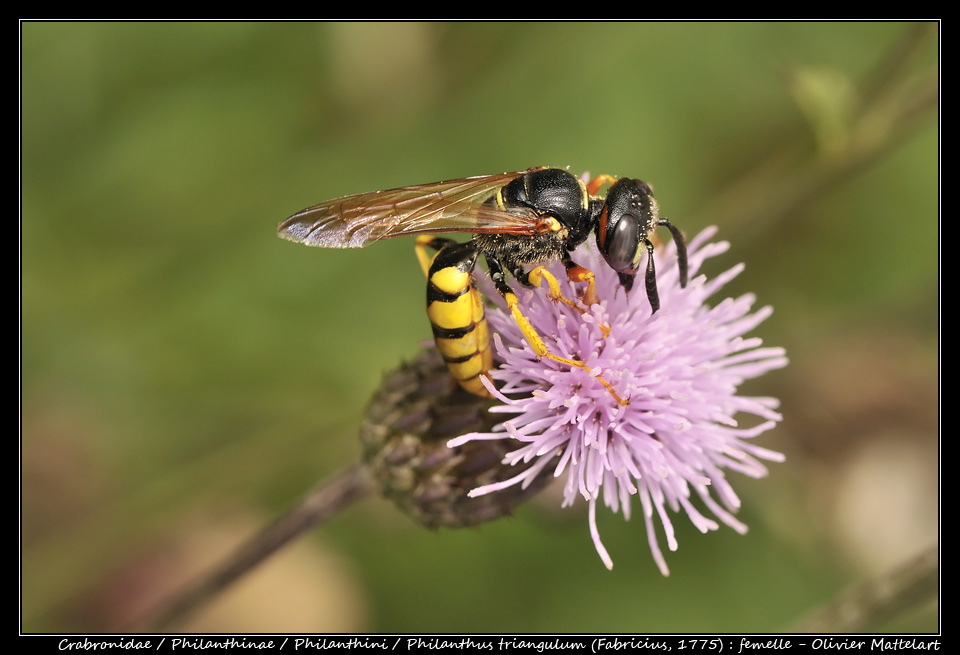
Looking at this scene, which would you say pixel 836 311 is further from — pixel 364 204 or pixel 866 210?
pixel 364 204

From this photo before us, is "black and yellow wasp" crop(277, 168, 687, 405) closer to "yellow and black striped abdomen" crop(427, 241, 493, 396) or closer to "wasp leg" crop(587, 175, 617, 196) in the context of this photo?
"yellow and black striped abdomen" crop(427, 241, 493, 396)

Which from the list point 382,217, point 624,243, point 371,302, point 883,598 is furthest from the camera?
point 371,302

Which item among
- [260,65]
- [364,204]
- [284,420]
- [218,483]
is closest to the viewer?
[364,204]

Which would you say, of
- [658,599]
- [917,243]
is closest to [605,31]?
[917,243]

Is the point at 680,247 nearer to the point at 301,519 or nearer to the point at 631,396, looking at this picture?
the point at 631,396

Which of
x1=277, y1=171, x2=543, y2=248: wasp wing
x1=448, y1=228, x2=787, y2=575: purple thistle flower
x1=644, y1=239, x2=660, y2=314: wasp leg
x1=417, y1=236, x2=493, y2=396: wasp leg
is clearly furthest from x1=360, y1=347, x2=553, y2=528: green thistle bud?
x1=644, y1=239, x2=660, y2=314: wasp leg

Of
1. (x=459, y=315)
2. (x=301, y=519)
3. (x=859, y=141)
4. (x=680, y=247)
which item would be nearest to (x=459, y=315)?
(x=459, y=315)

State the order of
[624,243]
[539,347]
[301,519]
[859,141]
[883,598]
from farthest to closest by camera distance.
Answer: [859,141], [883,598], [301,519], [539,347], [624,243]
